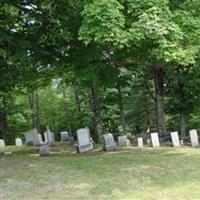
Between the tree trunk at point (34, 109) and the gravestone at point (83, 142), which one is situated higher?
the tree trunk at point (34, 109)

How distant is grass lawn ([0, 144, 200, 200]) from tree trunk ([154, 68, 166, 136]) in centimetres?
746

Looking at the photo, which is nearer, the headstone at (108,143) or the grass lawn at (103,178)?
the grass lawn at (103,178)

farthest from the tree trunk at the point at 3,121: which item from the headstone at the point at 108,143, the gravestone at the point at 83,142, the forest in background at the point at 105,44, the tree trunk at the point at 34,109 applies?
the headstone at the point at 108,143

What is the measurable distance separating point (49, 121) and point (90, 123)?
22.6 feet

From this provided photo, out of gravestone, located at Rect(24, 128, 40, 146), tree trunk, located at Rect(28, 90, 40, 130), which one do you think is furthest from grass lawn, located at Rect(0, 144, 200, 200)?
tree trunk, located at Rect(28, 90, 40, 130)

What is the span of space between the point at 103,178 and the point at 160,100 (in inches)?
468

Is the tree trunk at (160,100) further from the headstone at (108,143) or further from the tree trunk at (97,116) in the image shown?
the headstone at (108,143)

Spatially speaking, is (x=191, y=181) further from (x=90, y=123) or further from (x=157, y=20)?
(x=90, y=123)

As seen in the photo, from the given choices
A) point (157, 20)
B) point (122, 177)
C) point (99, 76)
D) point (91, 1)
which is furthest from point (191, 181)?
point (99, 76)

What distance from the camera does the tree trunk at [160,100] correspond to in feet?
72.0

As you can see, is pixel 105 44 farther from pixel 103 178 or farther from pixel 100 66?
pixel 103 178

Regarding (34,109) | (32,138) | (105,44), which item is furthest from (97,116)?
(34,109)

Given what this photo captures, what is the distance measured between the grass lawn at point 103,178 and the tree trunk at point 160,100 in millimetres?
7462

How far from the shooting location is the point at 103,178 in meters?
11.0
